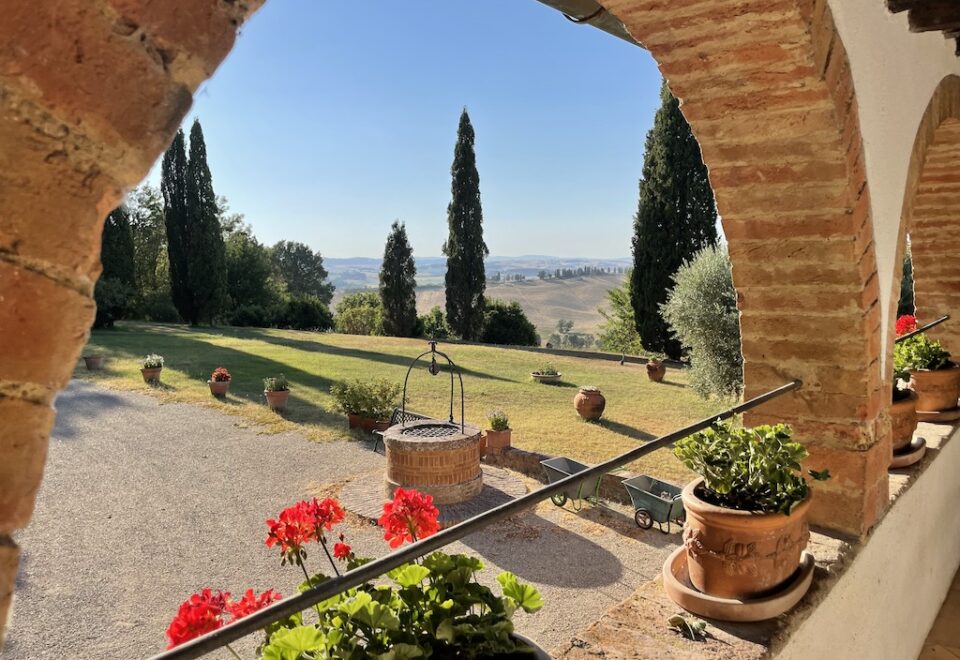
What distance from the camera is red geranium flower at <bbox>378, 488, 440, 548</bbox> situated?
1736 mm

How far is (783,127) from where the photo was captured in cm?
236

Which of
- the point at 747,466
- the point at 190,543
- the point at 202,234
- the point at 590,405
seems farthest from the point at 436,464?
the point at 202,234

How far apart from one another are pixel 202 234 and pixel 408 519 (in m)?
27.7

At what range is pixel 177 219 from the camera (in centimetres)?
2647

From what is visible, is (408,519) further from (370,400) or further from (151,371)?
(151,371)

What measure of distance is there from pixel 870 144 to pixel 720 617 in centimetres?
201

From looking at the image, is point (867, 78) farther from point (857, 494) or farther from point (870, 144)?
point (857, 494)

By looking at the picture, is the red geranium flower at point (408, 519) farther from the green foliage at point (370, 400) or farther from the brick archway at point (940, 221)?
the green foliage at point (370, 400)

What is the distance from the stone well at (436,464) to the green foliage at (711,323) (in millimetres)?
5639

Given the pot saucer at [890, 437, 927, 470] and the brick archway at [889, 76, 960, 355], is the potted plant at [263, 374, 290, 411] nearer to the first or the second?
the brick archway at [889, 76, 960, 355]

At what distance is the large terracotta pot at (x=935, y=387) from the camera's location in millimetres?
4383

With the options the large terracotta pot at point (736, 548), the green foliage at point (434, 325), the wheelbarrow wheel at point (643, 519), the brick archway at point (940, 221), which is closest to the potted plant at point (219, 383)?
the wheelbarrow wheel at point (643, 519)

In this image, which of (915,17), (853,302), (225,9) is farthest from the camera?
(915,17)

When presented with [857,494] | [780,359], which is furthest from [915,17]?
[857,494]
